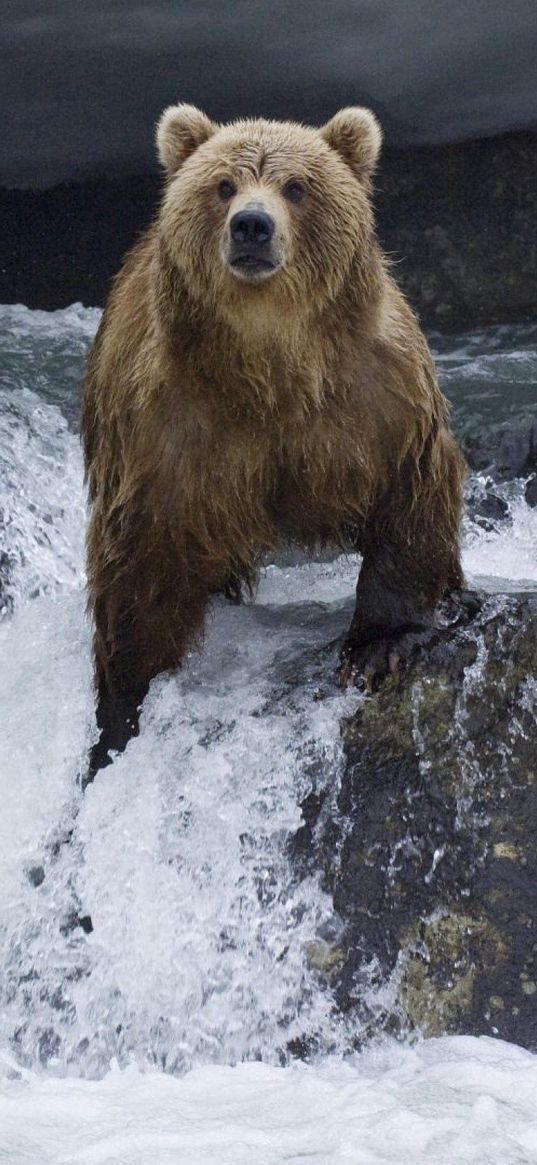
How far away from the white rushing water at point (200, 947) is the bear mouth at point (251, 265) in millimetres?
1414

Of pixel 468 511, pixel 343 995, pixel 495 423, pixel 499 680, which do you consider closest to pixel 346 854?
pixel 343 995

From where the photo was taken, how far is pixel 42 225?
35.0 feet

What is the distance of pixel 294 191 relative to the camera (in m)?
4.30

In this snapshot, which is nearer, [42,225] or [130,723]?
[130,723]

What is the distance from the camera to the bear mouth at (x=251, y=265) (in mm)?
4020

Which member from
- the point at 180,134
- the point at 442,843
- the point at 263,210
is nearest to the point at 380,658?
the point at 442,843

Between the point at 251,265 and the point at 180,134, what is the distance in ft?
2.58

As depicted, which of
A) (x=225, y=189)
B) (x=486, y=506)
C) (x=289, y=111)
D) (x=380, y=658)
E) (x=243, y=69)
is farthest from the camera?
(x=289, y=111)

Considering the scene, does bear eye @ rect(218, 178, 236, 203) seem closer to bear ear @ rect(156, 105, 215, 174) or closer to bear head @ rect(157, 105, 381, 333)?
bear head @ rect(157, 105, 381, 333)

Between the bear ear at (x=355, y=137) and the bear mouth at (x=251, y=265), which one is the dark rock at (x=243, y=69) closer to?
the bear ear at (x=355, y=137)

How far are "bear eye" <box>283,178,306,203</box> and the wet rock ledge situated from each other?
57.0 inches

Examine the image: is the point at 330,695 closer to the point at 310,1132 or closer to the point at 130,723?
the point at 130,723

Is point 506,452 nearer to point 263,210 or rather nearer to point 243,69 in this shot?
point 243,69

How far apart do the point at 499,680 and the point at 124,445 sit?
136 cm
